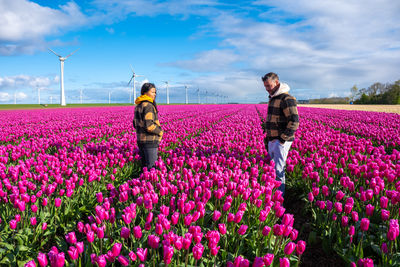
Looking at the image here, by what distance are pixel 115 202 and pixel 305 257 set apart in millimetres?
3044

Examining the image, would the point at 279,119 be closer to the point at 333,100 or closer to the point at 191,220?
the point at 191,220

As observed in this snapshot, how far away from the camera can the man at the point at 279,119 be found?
5.41 m

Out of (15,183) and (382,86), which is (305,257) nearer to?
(15,183)

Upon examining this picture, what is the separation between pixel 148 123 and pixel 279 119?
2824 millimetres

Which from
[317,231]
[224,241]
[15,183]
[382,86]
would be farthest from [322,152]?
[382,86]

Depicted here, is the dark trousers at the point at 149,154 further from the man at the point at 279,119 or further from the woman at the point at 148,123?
the man at the point at 279,119

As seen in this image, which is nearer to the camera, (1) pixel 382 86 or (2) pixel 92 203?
(2) pixel 92 203

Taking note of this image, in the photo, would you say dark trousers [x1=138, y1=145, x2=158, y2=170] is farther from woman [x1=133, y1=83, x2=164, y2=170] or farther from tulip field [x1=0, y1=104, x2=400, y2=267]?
tulip field [x1=0, y1=104, x2=400, y2=267]

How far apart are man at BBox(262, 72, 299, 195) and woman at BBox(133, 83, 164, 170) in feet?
7.99

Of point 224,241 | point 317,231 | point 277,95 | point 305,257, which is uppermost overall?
point 277,95

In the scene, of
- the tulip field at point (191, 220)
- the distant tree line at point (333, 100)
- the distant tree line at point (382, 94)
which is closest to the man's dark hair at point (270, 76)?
the tulip field at point (191, 220)

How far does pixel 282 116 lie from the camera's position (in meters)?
5.66

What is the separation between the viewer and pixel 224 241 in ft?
10.5

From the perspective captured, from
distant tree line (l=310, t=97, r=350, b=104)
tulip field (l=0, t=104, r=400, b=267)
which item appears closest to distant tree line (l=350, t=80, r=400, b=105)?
distant tree line (l=310, t=97, r=350, b=104)
